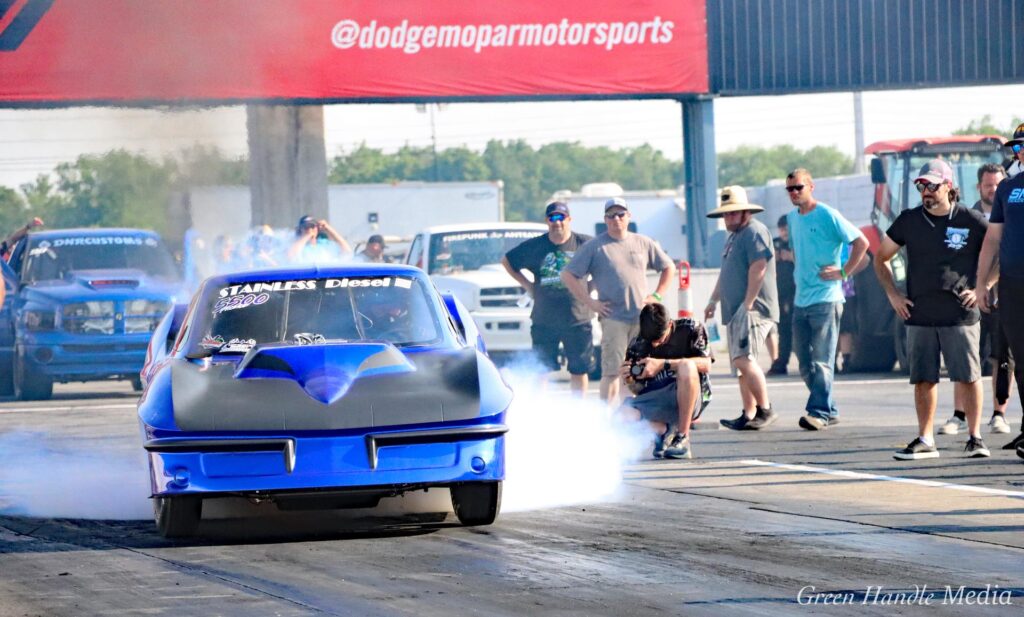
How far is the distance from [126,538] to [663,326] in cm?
427

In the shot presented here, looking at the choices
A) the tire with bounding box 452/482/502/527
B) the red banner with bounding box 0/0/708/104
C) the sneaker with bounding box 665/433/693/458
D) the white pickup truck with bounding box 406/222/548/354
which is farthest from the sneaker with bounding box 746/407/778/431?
the red banner with bounding box 0/0/708/104

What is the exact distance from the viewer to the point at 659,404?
1087 cm

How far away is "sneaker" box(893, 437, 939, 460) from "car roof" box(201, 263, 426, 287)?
341 centimetres

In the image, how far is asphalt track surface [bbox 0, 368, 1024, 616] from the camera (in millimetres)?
5934

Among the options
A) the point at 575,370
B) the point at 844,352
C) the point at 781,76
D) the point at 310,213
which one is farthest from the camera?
the point at 310,213

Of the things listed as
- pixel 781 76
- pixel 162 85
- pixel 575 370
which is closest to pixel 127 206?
pixel 162 85

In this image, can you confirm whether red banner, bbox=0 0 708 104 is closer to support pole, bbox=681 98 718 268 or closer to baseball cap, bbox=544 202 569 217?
support pole, bbox=681 98 718 268

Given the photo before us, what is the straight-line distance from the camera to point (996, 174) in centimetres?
1235

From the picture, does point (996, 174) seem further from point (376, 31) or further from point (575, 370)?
point (376, 31)

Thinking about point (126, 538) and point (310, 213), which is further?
point (310, 213)

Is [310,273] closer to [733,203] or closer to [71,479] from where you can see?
[71,479]

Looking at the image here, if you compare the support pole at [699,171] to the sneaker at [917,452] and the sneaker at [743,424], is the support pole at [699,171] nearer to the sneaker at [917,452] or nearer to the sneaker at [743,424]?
the sneaker at [743,424]

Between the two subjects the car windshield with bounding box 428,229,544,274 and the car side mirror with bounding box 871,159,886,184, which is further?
the car windshield with bounding box 428,229,544,274

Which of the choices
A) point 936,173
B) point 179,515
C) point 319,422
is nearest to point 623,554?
point 319,422
